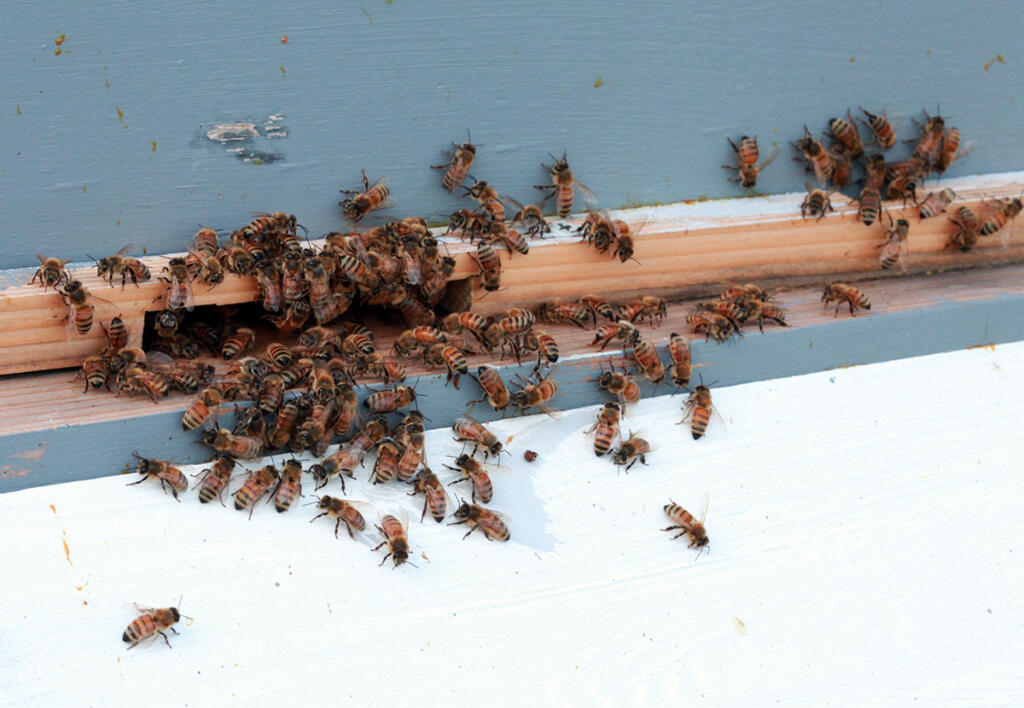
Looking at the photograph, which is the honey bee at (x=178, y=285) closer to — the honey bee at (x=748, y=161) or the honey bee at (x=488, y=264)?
the honey bee at (x=488, y=264)

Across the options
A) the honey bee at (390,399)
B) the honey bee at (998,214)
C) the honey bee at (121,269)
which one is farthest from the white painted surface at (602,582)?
the honey bee at (998,214)

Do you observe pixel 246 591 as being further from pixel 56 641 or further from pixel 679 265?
pixel 679 265

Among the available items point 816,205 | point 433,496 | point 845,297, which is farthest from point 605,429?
point 816,205

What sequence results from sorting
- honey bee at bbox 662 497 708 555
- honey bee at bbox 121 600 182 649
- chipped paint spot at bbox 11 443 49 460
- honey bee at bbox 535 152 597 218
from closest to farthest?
1. honey bee at bbox 121 600 182 649
2. chipped paint spot at bbox 11 443 49 460
3. honey bee at bbox 662 497 708 555
4. honey bee at bbox 535 152 597 218

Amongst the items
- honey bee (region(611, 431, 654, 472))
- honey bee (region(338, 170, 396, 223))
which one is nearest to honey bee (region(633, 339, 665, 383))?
honey bee (region(611, 431, 654, 472))

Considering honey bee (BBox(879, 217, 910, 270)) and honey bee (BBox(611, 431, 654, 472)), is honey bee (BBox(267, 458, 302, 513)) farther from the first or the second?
honey bee (BBox(879, 217, 910, 270))

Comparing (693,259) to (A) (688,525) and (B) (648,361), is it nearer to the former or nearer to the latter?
(B) (648,361)
